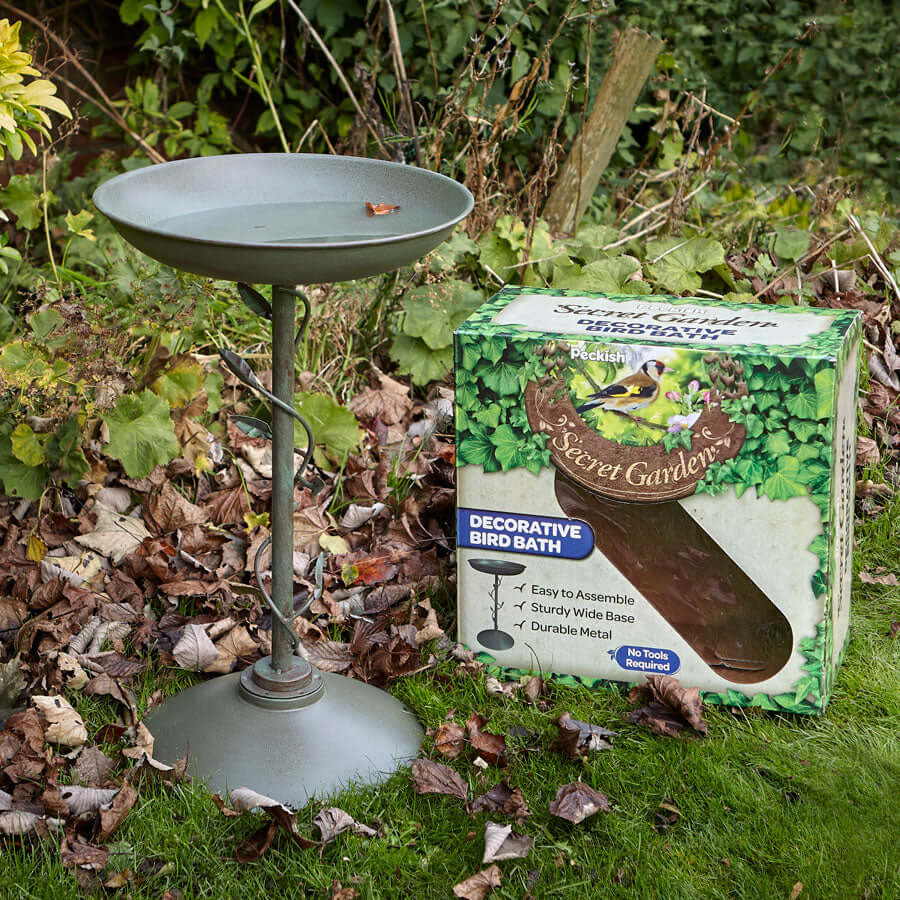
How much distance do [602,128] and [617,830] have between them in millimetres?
→ 2768

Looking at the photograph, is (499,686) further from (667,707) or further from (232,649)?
(232,649)

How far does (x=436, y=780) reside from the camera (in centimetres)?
228

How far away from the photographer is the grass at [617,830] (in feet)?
6.72

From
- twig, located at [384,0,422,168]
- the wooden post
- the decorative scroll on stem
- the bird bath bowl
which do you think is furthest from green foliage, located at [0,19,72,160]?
the wooden post

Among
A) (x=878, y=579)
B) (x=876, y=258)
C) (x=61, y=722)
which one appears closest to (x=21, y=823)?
(x=61, y=722)

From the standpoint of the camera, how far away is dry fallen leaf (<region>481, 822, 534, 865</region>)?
6.86 ft

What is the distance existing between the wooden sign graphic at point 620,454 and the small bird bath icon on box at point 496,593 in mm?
258

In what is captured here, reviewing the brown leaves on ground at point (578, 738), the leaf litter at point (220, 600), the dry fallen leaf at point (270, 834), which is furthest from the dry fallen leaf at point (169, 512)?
the brown leaves on ground at point (578, 738)

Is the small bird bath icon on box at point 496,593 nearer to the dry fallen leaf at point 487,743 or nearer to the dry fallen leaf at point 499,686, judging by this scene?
the dry fallen leaf at point 499,686

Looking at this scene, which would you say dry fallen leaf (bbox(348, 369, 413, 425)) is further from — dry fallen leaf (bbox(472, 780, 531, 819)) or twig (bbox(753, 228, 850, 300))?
dry fallen leaf (bbox(472, 780, 531, 819))

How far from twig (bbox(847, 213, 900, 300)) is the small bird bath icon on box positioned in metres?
1.87

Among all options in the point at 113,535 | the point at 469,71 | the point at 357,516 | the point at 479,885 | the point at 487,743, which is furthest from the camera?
the point at 469,71

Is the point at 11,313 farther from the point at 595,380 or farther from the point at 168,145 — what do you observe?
the point at 595,380

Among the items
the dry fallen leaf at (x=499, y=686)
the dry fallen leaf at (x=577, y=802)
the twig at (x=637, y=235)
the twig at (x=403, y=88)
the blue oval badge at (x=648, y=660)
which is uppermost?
the twig at (x=403, y=88)
